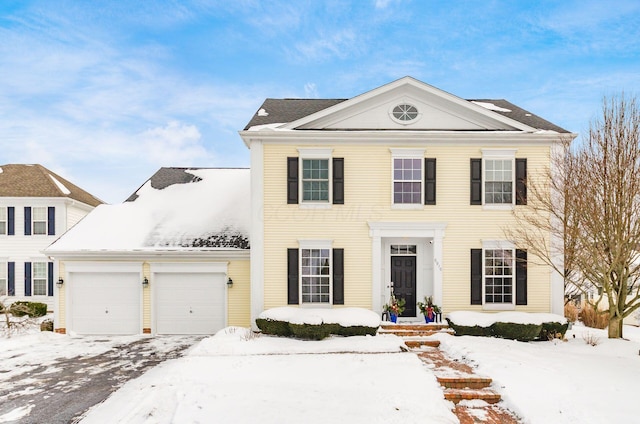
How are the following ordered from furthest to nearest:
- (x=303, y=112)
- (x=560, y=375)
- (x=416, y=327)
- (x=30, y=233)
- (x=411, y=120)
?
1. (x=30, y=233)
2. (x=303, y=112)
3. (x=411, y=120)
4. (x=416, y=327)
5. (x=560, y=375)

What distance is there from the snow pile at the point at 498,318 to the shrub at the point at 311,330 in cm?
413

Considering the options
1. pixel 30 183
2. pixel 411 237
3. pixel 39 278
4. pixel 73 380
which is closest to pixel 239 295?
pixel 73 380

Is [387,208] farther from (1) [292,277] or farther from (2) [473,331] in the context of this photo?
(2) [473,331]

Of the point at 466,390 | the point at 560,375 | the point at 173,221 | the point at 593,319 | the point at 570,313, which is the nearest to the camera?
the point at 466,390

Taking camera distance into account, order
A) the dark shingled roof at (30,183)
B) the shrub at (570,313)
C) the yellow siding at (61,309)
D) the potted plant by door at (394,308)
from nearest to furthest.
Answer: the potted plant by door at (394,308)
the yellow siding at (61,309)
the shrub at (570,313)
the dark shingled roof at (30,183)

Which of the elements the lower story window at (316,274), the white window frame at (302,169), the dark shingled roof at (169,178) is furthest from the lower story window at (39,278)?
the white window frame at (302,169)

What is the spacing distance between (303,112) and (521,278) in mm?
10209

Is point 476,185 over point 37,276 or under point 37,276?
over

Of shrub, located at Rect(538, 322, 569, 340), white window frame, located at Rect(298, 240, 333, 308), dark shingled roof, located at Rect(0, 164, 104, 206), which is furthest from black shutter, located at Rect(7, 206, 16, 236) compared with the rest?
shrub, located at Rect(538, 322, 569, 340)

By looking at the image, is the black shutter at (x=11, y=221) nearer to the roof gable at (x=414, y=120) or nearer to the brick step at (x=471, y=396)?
the roof gable at (x=414, y=120)

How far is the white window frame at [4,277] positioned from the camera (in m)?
21.2

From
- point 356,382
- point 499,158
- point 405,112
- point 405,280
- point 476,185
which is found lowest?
point 356,382

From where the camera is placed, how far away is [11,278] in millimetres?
21125

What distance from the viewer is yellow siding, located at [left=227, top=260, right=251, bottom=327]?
1489 centimetres
